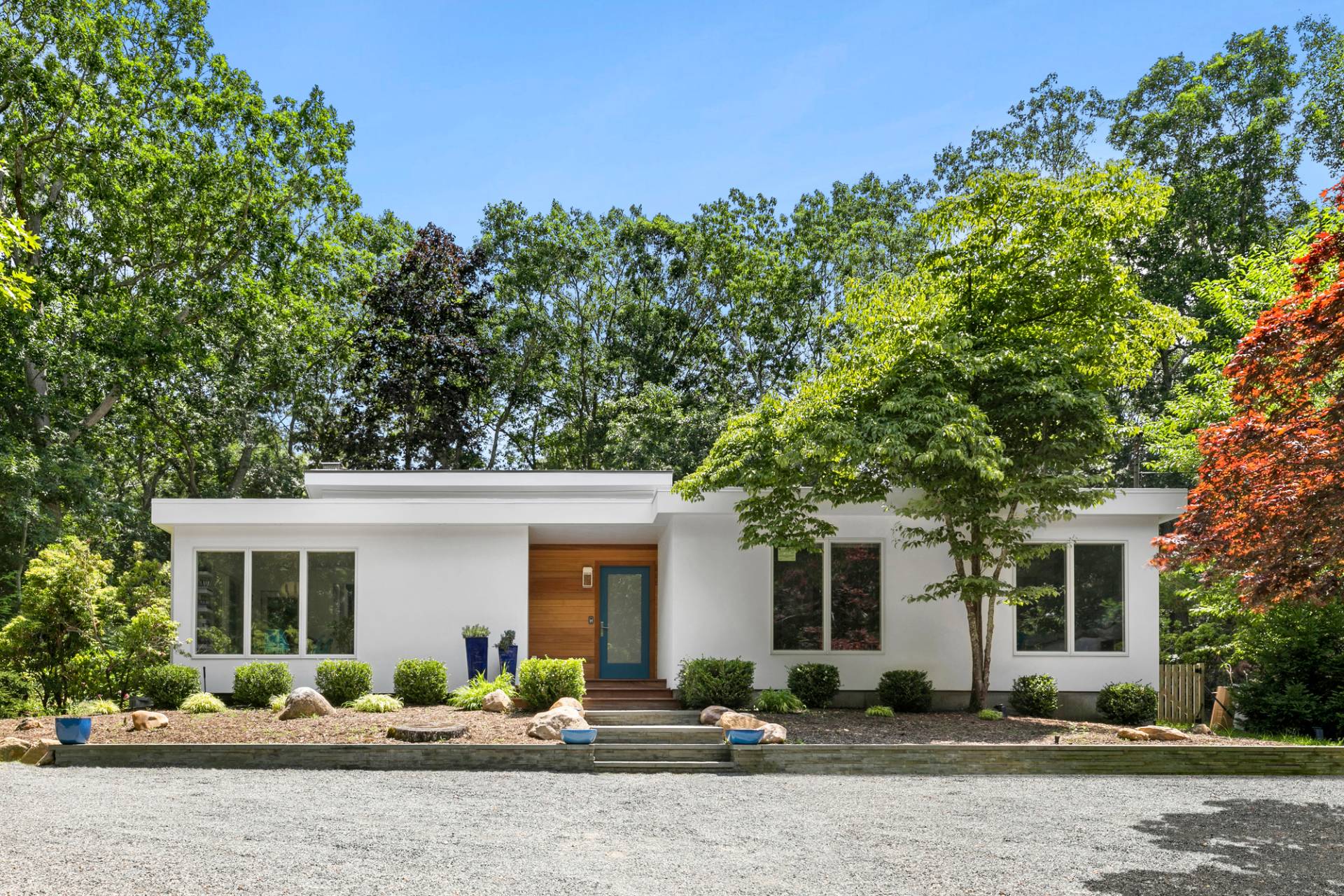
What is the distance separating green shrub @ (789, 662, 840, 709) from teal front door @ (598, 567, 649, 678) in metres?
3.40

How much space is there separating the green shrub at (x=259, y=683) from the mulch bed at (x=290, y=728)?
88cm

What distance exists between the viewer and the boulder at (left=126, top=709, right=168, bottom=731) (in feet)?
36.5

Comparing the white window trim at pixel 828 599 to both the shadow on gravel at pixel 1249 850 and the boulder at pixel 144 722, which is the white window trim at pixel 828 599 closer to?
the shadow on gravel at pixel 1249 850

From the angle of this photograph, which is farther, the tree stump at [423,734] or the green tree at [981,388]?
the green tree at [981,388]

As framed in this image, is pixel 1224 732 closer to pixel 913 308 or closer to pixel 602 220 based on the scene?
pixel 913 308

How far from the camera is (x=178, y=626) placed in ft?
46.7

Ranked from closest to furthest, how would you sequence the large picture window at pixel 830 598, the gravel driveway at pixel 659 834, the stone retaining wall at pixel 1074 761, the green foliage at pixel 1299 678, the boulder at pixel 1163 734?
1. the gravel driveway at pixel 659 834
2. the stone retaining wall at pixel 1074 761
3. the boulder at pixel 1163 734
4. the green foliage at pixel 1299 678
5. the large picture window at pixel 830 598

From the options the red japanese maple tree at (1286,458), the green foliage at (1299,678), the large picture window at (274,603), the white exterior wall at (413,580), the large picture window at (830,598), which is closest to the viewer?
the red japanese maple tree at (1286,458)

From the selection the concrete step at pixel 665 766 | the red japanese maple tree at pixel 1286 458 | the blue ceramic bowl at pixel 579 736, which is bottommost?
the concrete step at pixel 665 766

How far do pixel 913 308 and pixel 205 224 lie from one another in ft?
56.2

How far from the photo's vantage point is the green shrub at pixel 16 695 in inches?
502

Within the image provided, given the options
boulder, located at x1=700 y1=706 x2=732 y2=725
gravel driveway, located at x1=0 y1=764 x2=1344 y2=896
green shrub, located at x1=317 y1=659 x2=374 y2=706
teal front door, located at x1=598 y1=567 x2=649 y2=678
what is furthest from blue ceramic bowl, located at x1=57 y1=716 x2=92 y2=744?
teal front door, located at x1=598 y1=567 x2=649 y2=678

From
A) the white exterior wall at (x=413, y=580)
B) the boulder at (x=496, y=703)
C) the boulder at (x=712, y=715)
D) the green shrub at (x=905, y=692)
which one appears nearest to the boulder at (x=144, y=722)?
the white exterior wall at (x=413, y=580)

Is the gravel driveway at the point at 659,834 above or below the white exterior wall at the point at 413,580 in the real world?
below
